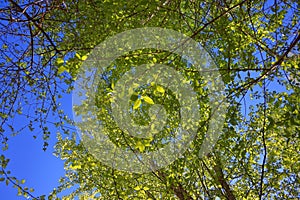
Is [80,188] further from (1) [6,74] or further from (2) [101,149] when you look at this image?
(1) [6,74]

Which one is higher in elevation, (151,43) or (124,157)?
(151,43)

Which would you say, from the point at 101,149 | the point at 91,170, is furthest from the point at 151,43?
the point at 91,170

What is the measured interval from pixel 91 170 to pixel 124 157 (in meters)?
1.28

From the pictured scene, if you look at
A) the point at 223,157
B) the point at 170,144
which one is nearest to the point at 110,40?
the point at 170,144

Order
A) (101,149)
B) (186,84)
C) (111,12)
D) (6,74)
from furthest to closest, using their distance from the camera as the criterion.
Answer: (101,149), (186,84), (111,12), (6,74)

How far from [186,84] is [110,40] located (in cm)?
184

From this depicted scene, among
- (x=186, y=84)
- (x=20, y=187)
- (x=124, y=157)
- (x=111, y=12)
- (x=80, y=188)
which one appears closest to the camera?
(x=20, y=187)

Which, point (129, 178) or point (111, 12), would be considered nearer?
point (111, 12)

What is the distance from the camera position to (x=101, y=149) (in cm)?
746

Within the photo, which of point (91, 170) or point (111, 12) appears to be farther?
point (91, 170)

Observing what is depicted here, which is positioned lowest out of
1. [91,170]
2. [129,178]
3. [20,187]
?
[20,187]

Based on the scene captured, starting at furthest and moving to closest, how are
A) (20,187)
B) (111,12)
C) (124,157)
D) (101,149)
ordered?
(101,149) < (124,157) < (111,12) < (20,187)

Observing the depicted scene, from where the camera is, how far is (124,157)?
683cm

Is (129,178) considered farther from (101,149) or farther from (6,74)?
(6,74)
